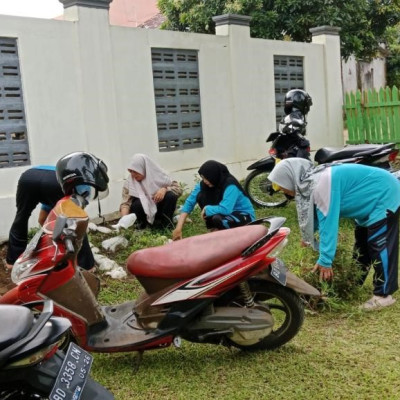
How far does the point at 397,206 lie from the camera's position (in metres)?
3.86

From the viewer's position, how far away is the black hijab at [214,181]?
4.88 meters

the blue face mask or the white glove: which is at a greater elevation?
the blue face mask

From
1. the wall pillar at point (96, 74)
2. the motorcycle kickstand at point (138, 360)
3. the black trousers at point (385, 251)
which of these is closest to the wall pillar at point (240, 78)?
the wall pillar at point (96, 74)

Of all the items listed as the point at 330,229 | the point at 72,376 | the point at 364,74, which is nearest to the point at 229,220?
the point at 330,229

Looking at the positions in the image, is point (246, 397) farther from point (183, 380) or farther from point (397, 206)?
point (397, 206)

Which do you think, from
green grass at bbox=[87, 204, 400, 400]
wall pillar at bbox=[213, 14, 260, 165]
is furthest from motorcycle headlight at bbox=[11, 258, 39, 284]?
wall pillar at bbox=[213, 14, 260, 165]

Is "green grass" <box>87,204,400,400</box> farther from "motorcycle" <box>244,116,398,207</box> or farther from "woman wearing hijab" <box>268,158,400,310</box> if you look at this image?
"motorcycle" <box>244,116,398,207</box>

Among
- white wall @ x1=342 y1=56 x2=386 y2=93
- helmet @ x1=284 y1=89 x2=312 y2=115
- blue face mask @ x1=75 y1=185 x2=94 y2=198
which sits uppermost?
white wall @ x1=342 y1=56 x2=386 y2=93

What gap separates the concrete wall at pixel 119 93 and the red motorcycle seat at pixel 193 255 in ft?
10.4

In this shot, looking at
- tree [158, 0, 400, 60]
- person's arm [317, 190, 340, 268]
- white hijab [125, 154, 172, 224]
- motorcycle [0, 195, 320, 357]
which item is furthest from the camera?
tree [158, 0, 400, 60]

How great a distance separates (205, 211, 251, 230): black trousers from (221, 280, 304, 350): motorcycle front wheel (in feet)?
5.75

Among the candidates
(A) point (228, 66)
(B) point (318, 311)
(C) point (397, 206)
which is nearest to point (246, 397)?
(B) point (318, 311)

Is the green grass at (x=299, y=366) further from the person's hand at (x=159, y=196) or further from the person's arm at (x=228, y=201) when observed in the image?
the person's hand at (x=159, y=196)

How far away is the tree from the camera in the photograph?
11484 millimetres
